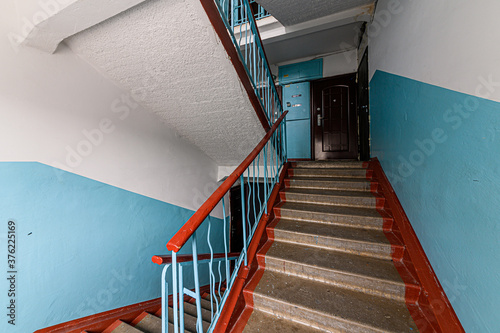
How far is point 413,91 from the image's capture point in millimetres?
1394

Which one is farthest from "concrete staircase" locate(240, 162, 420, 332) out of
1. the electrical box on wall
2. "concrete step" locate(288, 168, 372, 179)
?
the electrical box on wall

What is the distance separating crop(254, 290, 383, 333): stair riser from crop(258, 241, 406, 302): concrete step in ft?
0.92

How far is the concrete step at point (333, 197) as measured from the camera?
194 cm

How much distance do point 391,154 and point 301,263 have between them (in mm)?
1382

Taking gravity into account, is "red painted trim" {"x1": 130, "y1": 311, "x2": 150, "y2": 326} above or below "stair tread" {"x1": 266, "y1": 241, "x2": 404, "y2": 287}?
below

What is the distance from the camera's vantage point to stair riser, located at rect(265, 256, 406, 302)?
1.22 m

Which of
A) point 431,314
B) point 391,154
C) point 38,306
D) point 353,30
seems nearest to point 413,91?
point 391,154

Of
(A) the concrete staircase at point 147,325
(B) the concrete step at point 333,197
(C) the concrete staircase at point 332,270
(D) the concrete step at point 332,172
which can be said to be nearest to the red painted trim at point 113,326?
(A) the concrete staircase at point 147,325

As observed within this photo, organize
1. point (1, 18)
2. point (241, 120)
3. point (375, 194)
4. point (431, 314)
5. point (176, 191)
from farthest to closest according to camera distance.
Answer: point (176, 191) → point (241, 120) → point (375, 194) → point (1, 18) → point (431, 314)

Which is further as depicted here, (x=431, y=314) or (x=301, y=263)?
(x=301, y=263)

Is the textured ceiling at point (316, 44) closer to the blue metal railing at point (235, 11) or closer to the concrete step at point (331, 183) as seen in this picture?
the blue metal railing at point (235, 11)

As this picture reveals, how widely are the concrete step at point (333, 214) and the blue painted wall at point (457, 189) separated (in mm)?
285

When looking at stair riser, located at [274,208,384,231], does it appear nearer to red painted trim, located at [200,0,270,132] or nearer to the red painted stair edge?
the red painted stair edge

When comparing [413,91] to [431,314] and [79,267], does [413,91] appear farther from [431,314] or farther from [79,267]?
[79,267]
